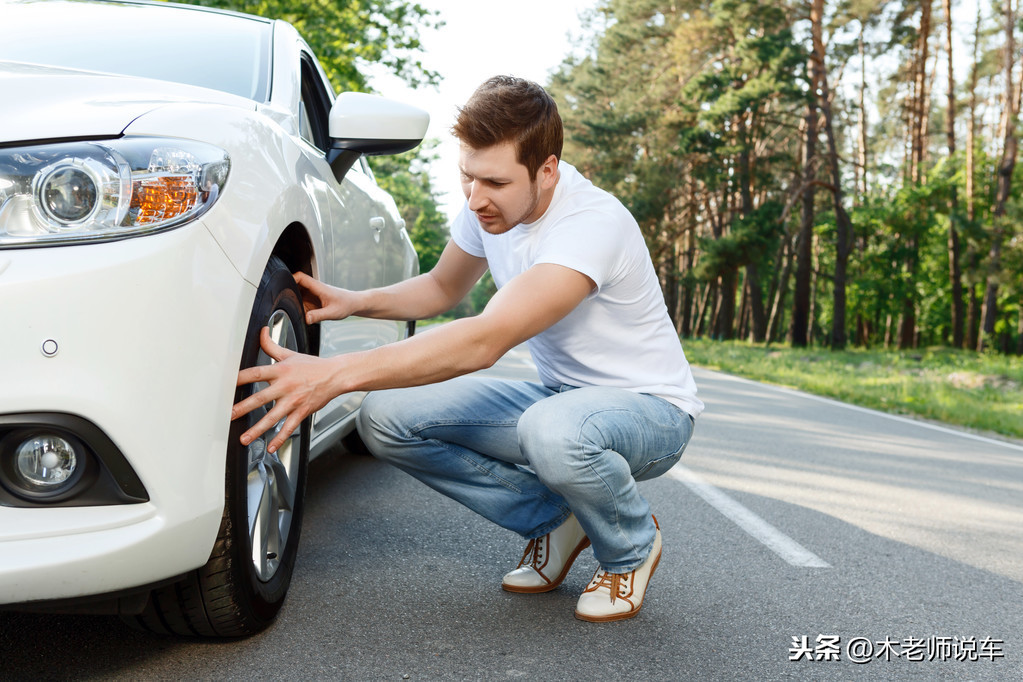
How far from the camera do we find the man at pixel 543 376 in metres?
2.57

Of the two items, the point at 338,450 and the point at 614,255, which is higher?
the point at 614,255

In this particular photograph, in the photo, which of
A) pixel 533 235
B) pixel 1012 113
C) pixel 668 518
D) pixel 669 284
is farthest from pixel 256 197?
pixel 669 284

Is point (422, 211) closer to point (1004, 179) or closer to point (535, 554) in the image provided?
point (1004, 179)

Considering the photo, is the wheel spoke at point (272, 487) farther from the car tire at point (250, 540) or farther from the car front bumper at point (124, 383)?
the car front bumper at point (124, 383)

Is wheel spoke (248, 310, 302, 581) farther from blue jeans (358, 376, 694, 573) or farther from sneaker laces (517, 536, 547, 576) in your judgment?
sneaker laces (517, 536, 547, 576)

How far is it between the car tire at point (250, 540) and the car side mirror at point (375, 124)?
0.66m

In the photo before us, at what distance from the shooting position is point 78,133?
1837 mm

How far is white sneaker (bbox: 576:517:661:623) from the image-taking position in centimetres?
279

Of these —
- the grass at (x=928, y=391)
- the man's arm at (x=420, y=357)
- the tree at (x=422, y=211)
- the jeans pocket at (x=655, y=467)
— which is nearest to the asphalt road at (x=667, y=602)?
the jeans pocket at (x=655, y=467)

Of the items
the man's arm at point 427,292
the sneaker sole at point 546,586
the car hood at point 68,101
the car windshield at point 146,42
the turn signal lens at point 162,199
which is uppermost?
the car windshield at point 146,42

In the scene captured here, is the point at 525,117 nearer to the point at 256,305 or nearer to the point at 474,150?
the point at 474,150

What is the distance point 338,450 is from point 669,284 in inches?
1788

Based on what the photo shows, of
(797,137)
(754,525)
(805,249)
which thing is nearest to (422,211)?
(797,137)

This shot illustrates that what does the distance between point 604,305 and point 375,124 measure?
877 mm
